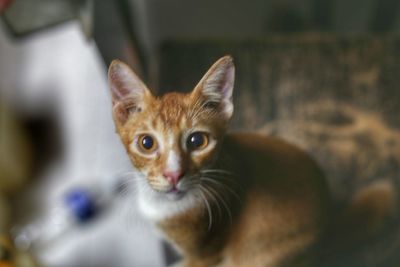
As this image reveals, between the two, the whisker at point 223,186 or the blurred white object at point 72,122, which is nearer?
the whisker at point 223,186

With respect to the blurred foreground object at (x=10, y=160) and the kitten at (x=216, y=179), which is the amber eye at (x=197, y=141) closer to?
the kitten at (x=216, y=179)

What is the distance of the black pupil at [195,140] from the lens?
1.31 feet

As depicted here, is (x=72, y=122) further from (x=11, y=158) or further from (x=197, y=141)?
(x=197, y=141)

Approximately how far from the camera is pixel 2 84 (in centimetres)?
128

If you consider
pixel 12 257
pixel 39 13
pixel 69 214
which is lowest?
pixel 69 214

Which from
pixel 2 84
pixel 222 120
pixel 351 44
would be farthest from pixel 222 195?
pixel 2 84

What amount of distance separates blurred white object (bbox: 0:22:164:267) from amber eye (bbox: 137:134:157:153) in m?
0.58

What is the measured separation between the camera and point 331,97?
2.32ft

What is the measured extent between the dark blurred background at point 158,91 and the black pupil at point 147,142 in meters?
0.07

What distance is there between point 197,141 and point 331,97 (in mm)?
355

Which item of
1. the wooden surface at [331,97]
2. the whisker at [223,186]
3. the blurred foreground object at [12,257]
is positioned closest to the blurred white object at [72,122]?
the blurred foreground object at [12,257]

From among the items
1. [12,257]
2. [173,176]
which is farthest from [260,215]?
→ [12,257]

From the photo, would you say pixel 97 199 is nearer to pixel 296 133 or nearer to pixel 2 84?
pixel 2 84

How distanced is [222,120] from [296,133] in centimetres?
24
